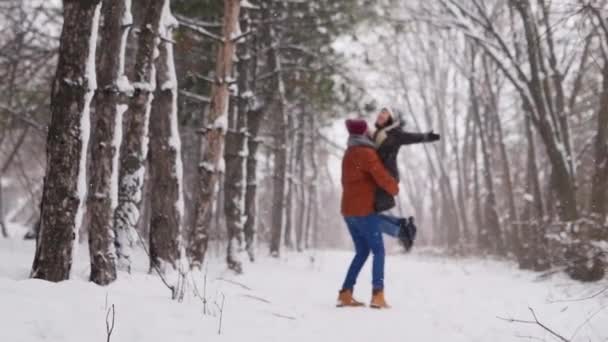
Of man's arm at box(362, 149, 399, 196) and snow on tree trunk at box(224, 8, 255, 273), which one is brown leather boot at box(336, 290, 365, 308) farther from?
snow on tree trunk at box(224, 8, 255, 273)

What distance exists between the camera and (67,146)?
13.9ft

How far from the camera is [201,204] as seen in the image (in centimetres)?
830

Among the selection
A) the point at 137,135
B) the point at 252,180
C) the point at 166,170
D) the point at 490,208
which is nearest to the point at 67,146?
the point at 137,135

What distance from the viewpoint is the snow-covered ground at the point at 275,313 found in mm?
3301

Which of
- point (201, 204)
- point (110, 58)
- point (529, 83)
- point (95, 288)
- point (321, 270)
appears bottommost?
point (321, 270)

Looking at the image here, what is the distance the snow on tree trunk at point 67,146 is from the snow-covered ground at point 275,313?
268 millimetres

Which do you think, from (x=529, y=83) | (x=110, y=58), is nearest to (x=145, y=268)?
(x=110, y=58)

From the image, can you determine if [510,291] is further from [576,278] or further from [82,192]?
[82,192]

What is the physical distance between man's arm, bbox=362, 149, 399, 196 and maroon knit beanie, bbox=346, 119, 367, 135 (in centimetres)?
29

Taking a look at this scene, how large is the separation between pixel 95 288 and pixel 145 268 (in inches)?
118

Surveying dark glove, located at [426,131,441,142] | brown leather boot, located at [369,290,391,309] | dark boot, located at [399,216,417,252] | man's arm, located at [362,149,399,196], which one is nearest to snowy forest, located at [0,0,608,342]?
brown leather boot, located at [369,290,391,309]

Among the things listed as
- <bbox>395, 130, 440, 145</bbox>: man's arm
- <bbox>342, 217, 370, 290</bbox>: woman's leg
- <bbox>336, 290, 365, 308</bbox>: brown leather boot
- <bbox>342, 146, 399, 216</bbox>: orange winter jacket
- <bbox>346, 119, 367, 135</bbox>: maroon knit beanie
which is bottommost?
<bbox>336, 290, 365, 308</bbox>: brown leather boot

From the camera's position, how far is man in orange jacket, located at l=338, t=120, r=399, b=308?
585 centimetres

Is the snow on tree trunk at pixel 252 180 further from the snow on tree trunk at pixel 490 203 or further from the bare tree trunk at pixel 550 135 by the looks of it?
the snow on tree trunk at pixel 490 203
